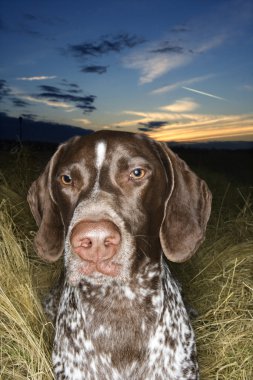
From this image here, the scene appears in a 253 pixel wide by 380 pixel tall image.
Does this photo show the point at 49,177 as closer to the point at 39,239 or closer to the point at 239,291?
the point at 39,239

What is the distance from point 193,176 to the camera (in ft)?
12.9

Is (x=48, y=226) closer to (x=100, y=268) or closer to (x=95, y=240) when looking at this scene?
(x=100, y=268)

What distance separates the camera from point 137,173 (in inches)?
138

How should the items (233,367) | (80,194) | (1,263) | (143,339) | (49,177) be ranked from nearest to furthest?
(80,194), (143,339), (49,177), (233,367), (1,263)

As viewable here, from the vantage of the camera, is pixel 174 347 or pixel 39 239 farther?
pixel 39 239

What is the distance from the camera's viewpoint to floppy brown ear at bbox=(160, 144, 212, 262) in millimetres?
3797

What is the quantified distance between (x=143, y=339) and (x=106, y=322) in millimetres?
262

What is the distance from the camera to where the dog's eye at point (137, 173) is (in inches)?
Result: 138

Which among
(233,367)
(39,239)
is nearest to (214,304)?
(233,367)

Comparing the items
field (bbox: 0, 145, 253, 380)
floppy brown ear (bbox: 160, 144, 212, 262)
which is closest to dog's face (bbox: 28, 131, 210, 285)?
floppy brown ear (bbox: 160, 144, 212, 262)

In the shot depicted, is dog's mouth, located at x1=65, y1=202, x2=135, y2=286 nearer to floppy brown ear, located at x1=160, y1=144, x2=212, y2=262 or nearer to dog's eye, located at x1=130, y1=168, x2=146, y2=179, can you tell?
dog's eye, located at x1=130, y1=168, x2=146, y2=179

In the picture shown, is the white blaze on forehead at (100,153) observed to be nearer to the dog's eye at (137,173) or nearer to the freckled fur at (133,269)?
the freckled fur at (133,269)

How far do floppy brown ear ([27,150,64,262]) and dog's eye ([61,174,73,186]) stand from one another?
361 mm

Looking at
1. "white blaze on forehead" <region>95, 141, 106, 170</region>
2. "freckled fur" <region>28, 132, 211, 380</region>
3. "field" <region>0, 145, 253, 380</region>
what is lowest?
"field" <region>0, 145, 253, 380</region>
